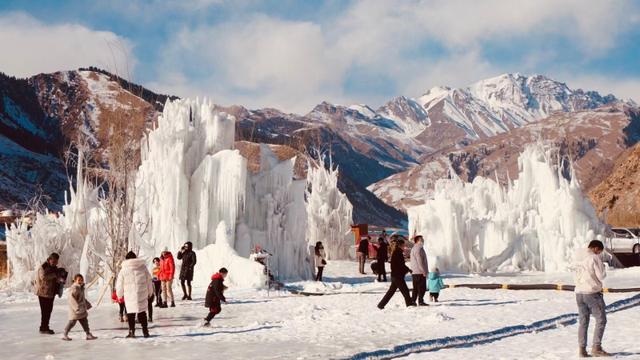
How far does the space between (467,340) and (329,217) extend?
88.5ft

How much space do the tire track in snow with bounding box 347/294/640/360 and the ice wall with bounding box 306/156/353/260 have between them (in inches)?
968

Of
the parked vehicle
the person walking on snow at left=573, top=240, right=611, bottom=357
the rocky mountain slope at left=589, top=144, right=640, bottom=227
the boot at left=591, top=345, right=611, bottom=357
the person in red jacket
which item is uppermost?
the rocky mountain slope at left=589, top=144, right=640, bottom=227

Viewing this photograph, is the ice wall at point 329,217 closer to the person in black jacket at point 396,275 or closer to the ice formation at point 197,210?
the ice formation at point 197,210

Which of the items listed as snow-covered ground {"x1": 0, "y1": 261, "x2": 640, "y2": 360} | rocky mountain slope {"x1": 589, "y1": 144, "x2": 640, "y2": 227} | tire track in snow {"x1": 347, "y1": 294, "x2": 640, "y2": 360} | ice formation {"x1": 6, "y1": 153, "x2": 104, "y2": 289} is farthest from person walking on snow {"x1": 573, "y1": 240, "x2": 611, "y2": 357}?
rocky mountain slope {"x1": 589, "y1": 144, "x2": 640, "y2": 227}

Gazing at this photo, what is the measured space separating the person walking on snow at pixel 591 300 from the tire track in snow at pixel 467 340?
2.45 metres

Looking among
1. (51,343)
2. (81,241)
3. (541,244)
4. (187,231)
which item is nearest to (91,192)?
(81,241)

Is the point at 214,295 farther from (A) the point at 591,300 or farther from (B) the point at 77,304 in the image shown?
(A) the point at 591,300

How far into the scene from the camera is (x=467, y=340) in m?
12.9

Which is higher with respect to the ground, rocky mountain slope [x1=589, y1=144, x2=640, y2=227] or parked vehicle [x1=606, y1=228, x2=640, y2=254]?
rocky mountain slope [x1=589, y1=144, x2=640, y2=227]

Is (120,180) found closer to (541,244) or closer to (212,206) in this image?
(212,206)

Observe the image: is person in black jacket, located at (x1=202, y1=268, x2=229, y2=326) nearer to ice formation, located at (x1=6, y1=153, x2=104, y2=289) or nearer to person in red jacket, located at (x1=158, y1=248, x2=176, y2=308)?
person in red jacket, located at (x1=158, y1=248, x2=176, y2=308)

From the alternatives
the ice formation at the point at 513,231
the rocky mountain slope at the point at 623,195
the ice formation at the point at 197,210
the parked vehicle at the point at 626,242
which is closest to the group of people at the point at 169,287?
the ice formation at the point at 197,210

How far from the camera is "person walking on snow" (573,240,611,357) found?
1048 cm

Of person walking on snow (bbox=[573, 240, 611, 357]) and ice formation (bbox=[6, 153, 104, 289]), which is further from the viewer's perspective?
ice formation (bbox=[6, 153, 104, 289])
